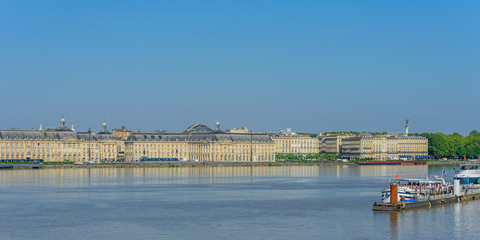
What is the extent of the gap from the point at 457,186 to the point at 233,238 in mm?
24310

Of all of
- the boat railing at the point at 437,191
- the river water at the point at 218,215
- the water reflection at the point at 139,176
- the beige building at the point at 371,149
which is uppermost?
the beige building at the point at 371,149

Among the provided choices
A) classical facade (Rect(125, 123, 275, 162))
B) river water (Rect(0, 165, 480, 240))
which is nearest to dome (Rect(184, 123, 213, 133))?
classical facade (Rect(125, 123, 275, 162))

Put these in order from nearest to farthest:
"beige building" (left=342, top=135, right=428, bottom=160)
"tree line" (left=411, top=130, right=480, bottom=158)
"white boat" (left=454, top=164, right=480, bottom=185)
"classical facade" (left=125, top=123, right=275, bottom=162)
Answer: "white boat" (left=454, top=164, right=480, bottom=185), "classical facade" (left=125, top=123, right=275, bottom=162), "tree line" (left=411, top=130, right=480, bottom=158), "beige building" (left=342, top=135, right=428, bottom=160)

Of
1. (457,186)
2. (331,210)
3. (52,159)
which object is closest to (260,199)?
(331,210)

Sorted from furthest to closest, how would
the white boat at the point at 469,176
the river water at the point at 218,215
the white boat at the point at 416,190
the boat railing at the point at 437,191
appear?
1. the white boat at the point at 469,176
2. the boat railing at the point at 437,191
3. the white boat at the point at 416,190
4. the river water at the point at 218,215

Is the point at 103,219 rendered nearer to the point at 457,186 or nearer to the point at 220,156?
the point at 457,186

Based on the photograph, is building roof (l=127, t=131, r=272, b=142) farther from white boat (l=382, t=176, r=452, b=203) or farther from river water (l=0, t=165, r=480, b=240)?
white boat (l=382, t=176, r=452, b=203)

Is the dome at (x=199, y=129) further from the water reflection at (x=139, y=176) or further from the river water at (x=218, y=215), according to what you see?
the river water at (x=218, y=215)

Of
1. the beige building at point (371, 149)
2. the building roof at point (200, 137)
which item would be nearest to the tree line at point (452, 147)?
the beige building at point (371, 149)

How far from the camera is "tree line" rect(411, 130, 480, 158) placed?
612ft

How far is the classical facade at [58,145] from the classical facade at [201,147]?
549cm

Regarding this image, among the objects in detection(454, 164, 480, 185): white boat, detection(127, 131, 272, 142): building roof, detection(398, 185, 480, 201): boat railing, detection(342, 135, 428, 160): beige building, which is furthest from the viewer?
detection(342, 135, 428, 160): beige building

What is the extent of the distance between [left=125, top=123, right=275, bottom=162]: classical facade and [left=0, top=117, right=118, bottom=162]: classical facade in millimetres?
5492

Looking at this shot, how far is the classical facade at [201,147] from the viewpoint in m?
176
